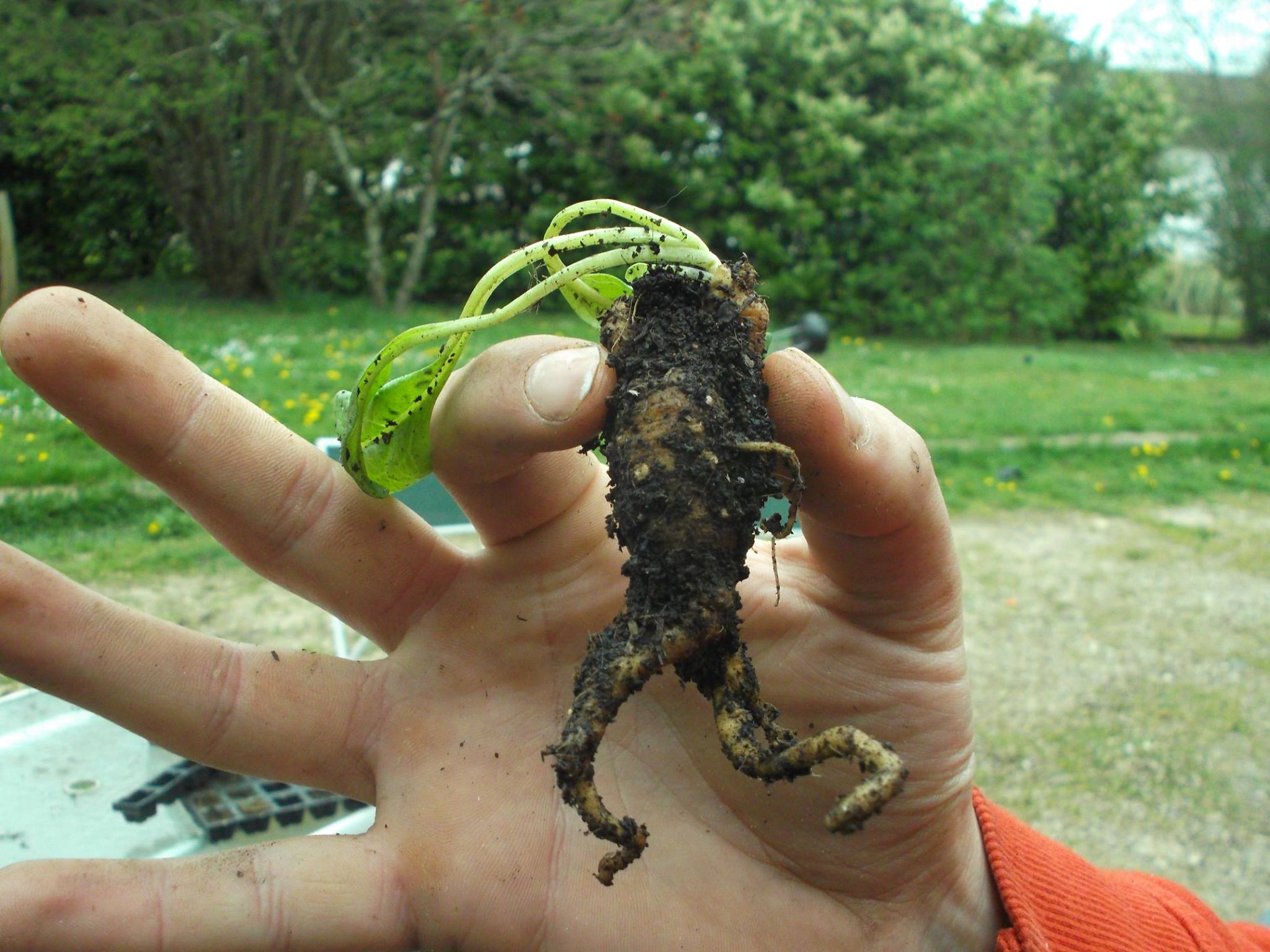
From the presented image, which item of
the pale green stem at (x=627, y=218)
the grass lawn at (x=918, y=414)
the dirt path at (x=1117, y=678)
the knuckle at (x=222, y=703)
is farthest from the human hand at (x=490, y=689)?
the dirt path at (x=1117, y=678)

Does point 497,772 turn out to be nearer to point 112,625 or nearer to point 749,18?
point 112,625

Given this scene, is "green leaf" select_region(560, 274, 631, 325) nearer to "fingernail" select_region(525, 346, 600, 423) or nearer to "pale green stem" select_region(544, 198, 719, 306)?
"pale green stem" select_region(544, 198, 719, 306)

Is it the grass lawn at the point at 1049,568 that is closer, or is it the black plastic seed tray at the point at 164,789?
the black plastic seed tray at the point at 164,789

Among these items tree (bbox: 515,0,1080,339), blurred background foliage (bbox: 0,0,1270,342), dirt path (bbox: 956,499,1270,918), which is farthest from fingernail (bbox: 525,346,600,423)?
tree (bbox: 515,0,1080,339)

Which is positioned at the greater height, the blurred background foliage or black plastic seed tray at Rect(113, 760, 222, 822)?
the blurred background foliage

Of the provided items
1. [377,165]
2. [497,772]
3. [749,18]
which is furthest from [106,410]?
[749,18]

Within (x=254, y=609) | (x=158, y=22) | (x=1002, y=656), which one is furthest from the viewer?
(x=158, y=22)

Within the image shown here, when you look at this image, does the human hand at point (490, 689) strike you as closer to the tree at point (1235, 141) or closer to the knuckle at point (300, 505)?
the knuckle at point (300, 505)
